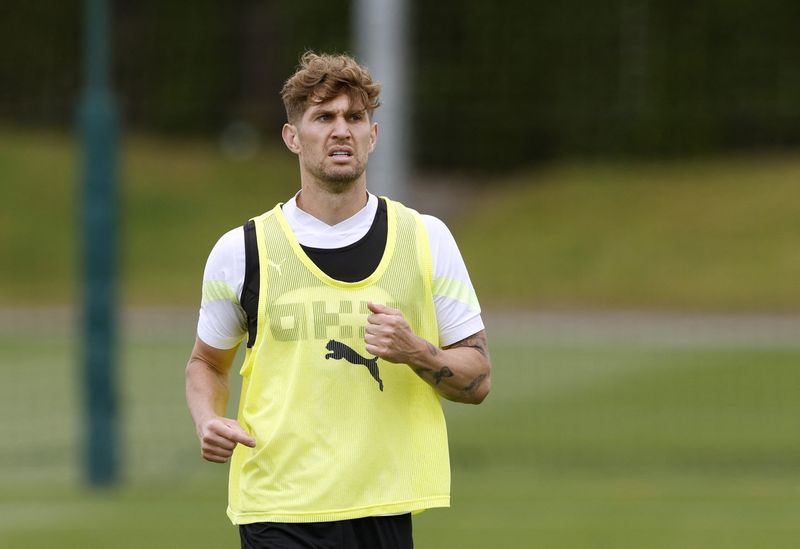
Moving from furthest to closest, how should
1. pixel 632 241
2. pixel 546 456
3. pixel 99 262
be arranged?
pixel 632 241, pixel 546 456, pixel 99 262

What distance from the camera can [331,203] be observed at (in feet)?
13.6

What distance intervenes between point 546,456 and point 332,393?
9.11 m

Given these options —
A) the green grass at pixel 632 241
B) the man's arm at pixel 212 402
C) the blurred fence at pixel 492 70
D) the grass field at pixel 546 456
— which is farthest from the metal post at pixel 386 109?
the man's arm at pixel 212 402

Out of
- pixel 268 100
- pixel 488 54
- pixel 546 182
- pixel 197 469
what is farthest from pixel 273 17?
pixel 197 469

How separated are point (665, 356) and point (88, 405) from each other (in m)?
10.9

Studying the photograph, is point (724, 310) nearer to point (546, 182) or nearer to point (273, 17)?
point (546, 182)

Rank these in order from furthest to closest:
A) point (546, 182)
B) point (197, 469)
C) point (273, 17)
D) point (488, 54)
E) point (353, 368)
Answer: point (273, 17) < point (488, 54) < point (546, 182) < point (197, 469) < point (353, 368)

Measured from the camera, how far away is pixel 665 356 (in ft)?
66.5

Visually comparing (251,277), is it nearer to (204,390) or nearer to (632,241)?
(204,390)

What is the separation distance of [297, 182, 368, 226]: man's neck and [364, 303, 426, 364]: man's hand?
351mm

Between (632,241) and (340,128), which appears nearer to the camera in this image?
(340,128)

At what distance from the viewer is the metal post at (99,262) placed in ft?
36.0

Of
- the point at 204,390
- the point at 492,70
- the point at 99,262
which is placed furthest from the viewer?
the point at 492,70

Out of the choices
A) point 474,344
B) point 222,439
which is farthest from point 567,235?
point 222,439
